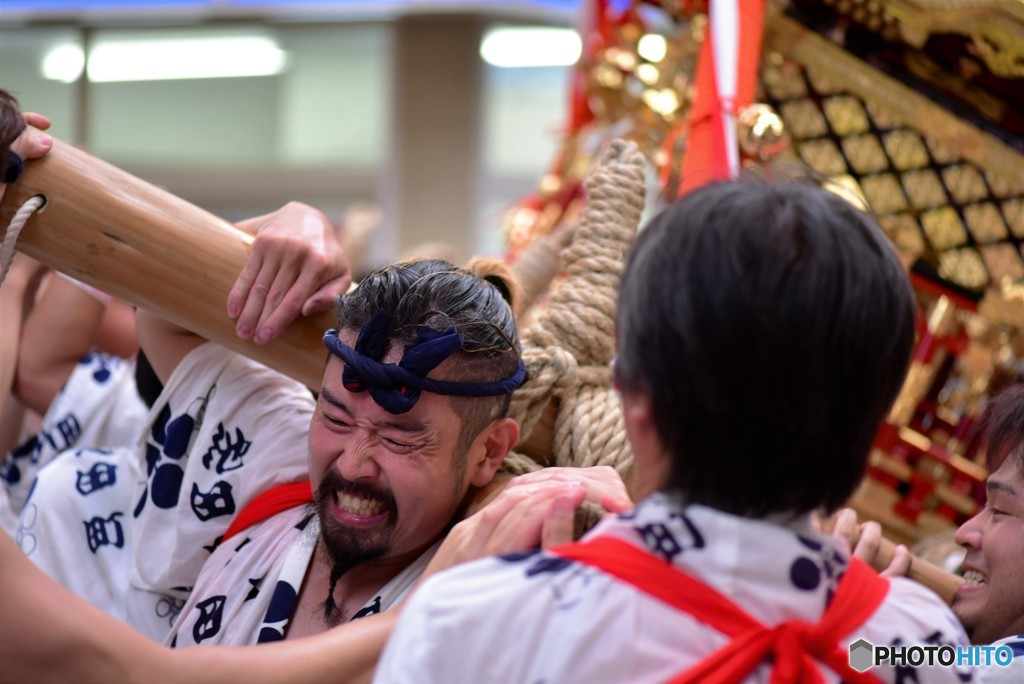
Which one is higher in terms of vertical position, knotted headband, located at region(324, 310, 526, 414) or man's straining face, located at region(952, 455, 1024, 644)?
knotted headband, located at region(324, 310, 526, 414)

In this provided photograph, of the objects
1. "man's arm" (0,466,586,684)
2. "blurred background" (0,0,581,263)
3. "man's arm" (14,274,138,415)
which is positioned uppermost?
"man's arm" (0,466,586,684)

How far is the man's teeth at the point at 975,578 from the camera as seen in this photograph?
1200mm

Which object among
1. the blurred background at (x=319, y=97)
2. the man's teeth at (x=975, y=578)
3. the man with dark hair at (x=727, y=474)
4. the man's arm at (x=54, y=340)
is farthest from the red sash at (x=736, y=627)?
the blurred background at (x=319, y=97)

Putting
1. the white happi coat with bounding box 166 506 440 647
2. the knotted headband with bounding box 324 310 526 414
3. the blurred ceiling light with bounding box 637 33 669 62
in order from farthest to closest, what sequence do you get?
the blurred ceiling light with bounding box 637 33 669 62 < the white happi coat with bounding box 166 506 440 647 < the knotted headband with bounding box 324 310 526 414

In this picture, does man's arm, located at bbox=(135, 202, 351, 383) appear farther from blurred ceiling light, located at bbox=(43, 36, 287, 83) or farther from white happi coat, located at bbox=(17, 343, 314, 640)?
blurred ceiling light, located at bbox=(43, 36, 287, 83)

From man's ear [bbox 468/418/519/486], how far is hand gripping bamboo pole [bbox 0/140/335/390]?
0.68 feet

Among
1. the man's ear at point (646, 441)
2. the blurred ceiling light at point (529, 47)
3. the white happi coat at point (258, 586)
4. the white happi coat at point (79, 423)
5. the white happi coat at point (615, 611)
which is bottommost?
the blurred ceiling light at point (529, 47)

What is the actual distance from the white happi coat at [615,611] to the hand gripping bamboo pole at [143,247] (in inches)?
23.4

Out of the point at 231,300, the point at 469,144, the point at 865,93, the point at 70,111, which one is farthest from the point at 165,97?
the point at 231,300

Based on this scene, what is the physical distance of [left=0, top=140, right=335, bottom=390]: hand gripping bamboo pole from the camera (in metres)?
1.25

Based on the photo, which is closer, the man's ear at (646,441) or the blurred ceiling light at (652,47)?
the man's ear at (646,441)

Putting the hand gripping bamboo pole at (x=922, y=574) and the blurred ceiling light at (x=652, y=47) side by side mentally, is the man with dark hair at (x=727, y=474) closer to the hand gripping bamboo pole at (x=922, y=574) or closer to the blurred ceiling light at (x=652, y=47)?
the hand gripping bamboo pole at (x=922, y=574)

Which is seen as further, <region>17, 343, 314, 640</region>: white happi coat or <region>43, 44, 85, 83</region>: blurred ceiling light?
<region>43, 44, 85, 83</region>: blurred ceiling light

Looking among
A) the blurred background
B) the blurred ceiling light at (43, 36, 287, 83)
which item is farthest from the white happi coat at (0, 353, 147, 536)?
the blurred ceiling light at (43, 36, 287, 83)
